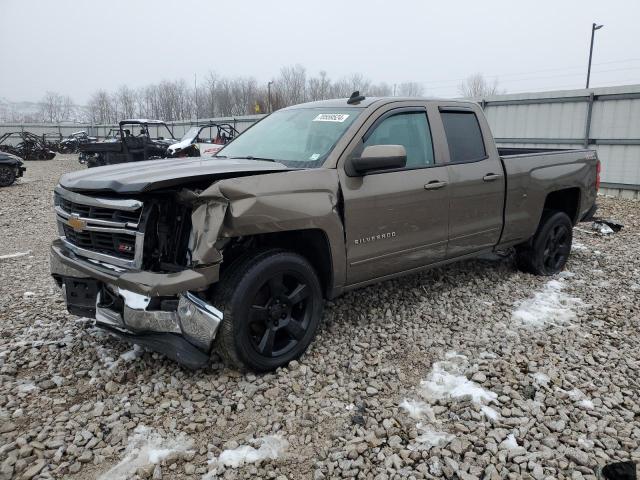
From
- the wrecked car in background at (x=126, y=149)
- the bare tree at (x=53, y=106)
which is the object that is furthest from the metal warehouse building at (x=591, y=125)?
the bare tree at (x=53, y=106)

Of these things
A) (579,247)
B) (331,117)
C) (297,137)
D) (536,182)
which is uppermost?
(331,117)

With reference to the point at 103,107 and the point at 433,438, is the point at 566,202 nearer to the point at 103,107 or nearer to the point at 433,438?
the point at 433,438

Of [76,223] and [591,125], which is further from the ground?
[591,125]

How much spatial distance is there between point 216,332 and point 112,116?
99.8 meters

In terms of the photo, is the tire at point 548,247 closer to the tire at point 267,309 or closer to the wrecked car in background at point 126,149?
the tire at point 267,309

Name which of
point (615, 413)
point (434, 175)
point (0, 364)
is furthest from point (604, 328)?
point (0, 364)

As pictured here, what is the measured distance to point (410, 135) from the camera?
161 inches

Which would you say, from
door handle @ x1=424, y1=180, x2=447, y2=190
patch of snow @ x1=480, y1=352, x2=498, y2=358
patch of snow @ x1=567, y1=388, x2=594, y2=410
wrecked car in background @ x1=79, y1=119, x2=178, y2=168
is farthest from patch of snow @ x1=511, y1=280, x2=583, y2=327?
wrecked car in background @ x1=79, y1=119, x2=178, y2=168

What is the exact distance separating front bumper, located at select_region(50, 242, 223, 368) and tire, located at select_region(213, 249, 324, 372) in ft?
0.43

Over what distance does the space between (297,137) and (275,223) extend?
1.14 metres

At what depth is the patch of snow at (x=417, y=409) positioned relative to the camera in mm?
2842

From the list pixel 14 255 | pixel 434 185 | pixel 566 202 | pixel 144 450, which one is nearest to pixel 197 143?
pixel 14 255

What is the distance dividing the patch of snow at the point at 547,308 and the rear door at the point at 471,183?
0.69 metres

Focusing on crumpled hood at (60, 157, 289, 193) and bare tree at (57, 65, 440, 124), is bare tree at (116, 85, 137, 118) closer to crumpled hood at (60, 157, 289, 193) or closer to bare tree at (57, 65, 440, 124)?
bare tree at (57, 65, 440, 124)
